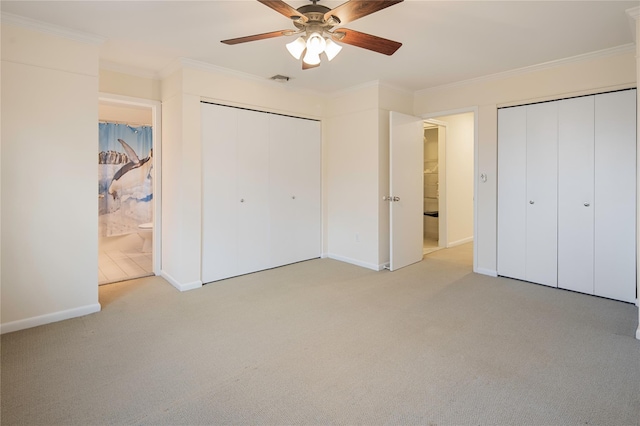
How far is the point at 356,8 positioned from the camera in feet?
6.48

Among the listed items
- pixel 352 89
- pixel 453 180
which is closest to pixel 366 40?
pixel 352 89

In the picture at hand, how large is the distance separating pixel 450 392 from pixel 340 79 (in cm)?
352

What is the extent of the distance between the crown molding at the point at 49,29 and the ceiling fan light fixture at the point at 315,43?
1.96 meters

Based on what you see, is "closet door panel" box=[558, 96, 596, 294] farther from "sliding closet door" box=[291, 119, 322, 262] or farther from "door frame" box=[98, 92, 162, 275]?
"door frame" box=[98, 92, 162, 275]

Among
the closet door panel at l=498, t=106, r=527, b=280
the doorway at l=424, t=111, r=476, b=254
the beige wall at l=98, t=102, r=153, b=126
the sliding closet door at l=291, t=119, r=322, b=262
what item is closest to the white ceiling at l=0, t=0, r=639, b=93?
the closet door panel at l=498, t=106, r=527, b=280

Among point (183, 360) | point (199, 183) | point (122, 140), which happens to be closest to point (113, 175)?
point (122, 140)

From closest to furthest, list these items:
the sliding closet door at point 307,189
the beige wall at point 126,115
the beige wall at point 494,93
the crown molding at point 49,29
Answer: the crown molding at point 49,29, the beige wall at point 494,93, the sliding closet door at point 307,189, the beige wall at point 126,115

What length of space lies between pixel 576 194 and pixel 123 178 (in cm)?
639

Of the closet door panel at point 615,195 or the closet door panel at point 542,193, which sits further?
the closet door panel at point 542,193

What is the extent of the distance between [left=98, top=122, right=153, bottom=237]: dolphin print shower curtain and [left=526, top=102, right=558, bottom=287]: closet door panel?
5.79m

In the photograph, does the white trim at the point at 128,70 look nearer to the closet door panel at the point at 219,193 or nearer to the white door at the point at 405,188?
the closet door panel at the point at 219,193

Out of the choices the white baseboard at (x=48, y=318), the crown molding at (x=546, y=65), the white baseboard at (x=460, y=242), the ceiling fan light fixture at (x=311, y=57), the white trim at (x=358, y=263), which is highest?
the crown molding at (x=546, y=65)

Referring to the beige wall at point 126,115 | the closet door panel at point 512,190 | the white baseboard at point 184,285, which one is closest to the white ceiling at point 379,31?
the closet door panel at point 512,190

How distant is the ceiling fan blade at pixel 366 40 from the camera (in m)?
2.30
